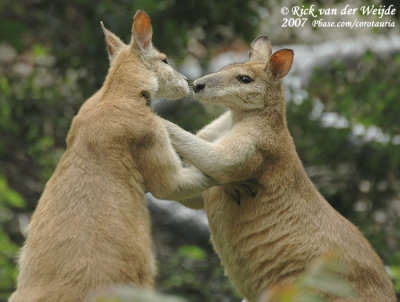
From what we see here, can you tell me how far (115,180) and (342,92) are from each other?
6.04m

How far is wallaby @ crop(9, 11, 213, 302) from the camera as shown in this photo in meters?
3.72

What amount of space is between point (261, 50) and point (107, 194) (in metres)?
2.21

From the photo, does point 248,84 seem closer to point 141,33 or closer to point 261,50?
point 261,50

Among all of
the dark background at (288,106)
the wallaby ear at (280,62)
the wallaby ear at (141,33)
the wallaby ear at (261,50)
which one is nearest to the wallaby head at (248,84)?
the wallaby ear at (280,62)

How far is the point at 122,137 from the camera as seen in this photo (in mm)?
4117

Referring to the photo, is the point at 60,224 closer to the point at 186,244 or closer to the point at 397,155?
the point at 186,244

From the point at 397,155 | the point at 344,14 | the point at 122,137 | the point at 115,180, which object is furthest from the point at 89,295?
the point at 344,14

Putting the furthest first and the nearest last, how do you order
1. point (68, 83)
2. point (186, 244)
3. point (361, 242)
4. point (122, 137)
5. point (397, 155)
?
point (68, 83) < point (397, 155) < point (186, 244) < point (361, 242) < point (122, 137)

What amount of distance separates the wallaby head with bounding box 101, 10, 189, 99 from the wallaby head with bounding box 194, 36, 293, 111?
0.21 meters

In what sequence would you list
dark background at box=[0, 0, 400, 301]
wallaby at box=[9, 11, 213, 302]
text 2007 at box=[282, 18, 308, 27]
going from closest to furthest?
wallaby at box=[9, 11, 213, 302] → text 2007 at box=[282, 18, 308, 27] → dark background at box=[0, 0, 400, 301]

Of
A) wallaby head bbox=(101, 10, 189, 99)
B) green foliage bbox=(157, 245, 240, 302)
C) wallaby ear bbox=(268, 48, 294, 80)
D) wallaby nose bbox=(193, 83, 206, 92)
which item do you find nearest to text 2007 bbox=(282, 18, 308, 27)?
green foliage bbox=(157, 245, 240, 302)

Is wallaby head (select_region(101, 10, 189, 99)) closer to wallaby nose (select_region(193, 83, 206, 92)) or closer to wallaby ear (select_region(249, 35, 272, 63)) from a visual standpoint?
wallaby nose (select_region(193, 83, 206, 92))

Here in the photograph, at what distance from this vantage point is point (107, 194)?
3957 mm

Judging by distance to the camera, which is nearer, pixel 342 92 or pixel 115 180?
pixel 115 180
